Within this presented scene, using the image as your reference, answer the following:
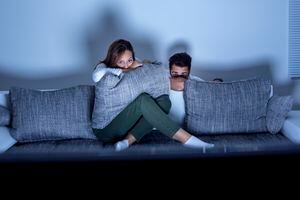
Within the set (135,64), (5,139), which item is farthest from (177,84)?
(5,139)

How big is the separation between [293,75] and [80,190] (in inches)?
155

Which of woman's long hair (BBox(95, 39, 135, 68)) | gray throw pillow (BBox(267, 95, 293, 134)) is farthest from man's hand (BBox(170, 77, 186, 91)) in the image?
gray throw pillow (BBox(267, 95, 293, 134))

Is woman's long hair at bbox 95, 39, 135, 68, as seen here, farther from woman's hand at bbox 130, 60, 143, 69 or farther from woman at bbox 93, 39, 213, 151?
woman's hand at bbox 130, 60, 143, 69

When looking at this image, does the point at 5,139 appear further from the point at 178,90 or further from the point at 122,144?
the point at 178,90

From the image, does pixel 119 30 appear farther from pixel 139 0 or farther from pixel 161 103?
pixel 161 103

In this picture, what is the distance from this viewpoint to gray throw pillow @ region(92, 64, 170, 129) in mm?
2619

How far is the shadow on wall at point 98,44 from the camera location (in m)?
3.96

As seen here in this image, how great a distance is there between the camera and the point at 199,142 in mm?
2459

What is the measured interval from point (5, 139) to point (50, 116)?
329 mm

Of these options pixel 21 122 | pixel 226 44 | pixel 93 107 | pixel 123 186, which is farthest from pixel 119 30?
pixel 123 186

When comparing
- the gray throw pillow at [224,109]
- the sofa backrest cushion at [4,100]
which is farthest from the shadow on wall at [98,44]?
the gray throw pillow at [224,109]

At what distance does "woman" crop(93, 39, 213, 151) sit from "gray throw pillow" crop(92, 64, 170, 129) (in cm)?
4

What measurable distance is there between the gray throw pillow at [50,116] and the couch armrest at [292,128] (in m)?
1.34

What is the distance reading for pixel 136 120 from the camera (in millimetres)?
2645
